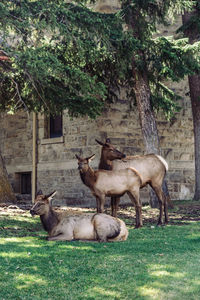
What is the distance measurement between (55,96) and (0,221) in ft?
13.1

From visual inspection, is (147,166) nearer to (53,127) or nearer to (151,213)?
(151,213)

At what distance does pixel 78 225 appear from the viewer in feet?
28.0

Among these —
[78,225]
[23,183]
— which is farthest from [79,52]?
[23,183]

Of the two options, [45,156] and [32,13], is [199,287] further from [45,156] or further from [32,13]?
[45,156]

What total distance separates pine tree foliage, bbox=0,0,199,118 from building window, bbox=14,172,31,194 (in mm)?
6267

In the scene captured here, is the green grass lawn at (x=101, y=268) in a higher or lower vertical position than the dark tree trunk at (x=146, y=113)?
lower

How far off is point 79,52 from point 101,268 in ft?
23.0

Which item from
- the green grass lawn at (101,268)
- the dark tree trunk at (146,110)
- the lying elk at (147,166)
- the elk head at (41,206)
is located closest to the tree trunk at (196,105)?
the dark tree trunk at (146,110)

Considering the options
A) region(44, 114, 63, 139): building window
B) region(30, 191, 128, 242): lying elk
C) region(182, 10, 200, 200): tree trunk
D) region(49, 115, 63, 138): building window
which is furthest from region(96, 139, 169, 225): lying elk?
region(44, 114, 63, 139): building window

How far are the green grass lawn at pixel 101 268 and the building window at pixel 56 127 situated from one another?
34.3 ft

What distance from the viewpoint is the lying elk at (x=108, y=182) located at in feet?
34.2

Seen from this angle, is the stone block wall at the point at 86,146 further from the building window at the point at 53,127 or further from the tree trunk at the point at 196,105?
the tree trunk at the point at 196,105

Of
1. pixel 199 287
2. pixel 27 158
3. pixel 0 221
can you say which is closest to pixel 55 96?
pixel 0 221

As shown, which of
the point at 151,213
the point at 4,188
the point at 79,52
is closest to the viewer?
the point at 79,52
